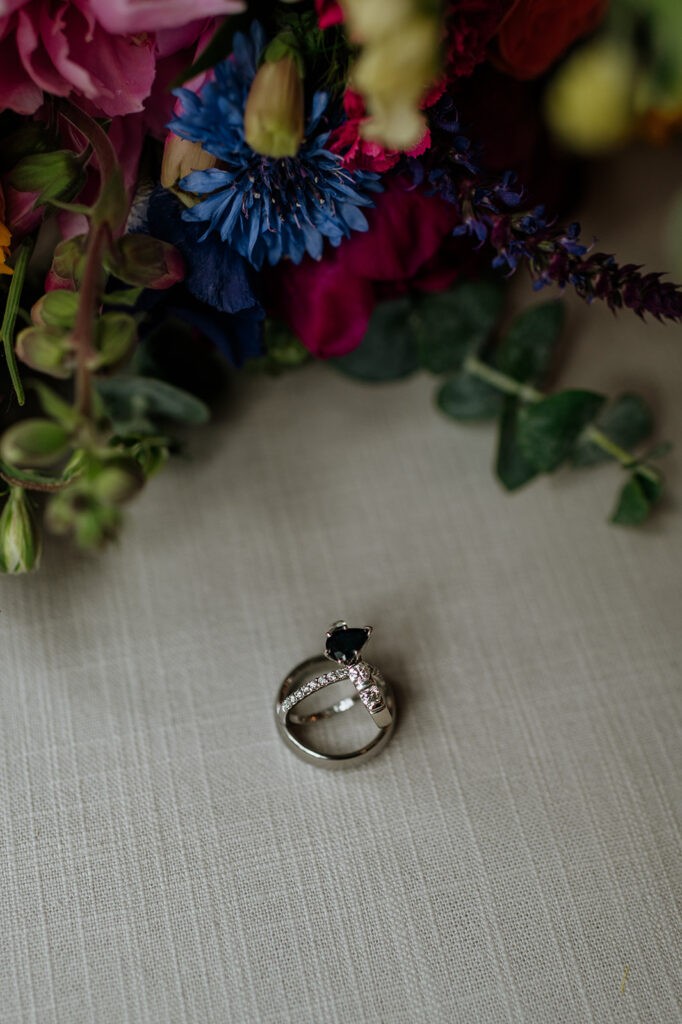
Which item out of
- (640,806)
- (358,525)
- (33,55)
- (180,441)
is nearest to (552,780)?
(640,806)

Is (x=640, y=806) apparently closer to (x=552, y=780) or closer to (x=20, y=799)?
(x=552, y=780)

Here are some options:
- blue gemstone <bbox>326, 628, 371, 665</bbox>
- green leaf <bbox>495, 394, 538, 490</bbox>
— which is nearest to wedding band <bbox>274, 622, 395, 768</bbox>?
blue gemstone <bbox>326, 628, 371, 665</bbox>

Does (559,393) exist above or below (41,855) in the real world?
above

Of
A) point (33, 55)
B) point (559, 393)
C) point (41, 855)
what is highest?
point (33, 55)

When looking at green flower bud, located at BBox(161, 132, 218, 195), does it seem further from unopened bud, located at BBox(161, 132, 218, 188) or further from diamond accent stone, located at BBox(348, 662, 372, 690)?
diamond accent stone, located at BBox(348, 662, 372, 690)

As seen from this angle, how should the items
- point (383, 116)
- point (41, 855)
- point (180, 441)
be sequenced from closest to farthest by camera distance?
point (383, 116) → point (41, 855) → point (180, 441)

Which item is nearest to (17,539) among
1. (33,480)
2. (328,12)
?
(33,480)
